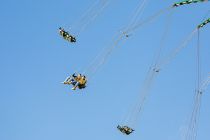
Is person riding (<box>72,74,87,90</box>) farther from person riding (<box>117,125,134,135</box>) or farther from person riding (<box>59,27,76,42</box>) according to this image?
person riding (<box>117,125,134,135</box>)

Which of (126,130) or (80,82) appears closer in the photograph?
(80,82)

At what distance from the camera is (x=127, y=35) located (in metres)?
30.1

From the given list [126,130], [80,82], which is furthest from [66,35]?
[126,130]

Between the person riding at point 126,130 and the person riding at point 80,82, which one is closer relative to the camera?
the person riding at point 80,82

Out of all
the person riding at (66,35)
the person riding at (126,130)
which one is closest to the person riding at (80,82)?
the person riding at (66,35)

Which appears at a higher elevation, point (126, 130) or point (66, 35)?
point (66, 35)

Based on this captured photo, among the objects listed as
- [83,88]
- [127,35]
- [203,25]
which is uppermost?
[203,25]

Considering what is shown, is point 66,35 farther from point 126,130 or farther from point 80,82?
point 126,130

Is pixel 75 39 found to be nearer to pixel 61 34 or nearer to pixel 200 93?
pixel 61 34

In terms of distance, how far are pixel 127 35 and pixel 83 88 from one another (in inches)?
184

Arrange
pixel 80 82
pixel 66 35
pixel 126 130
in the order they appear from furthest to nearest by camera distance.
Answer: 1. pixel 126 130
2. pixel 66 35
3. pixel 80 82

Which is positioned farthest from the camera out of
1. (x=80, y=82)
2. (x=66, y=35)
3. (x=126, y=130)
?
(x=126, y=130)

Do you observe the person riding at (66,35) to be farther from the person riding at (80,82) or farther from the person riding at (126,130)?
the person riding at (126,130)

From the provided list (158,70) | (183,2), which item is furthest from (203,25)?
(158,70)
